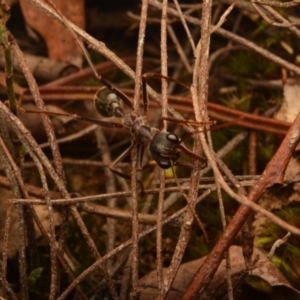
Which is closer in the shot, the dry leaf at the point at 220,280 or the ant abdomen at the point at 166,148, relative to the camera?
the dry leaf at the point at 220,280

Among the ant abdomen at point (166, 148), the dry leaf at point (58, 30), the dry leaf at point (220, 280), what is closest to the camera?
the dry leaf at point (220, 280)

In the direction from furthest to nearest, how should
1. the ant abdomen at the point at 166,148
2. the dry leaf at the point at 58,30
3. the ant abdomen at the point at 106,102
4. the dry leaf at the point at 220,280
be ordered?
the dry leaf at the point at 58,30 → the ant abdomen at the point at 106,102 → the ant abdomen at the point at 166,148 → the dry leaf at the point at 220,280

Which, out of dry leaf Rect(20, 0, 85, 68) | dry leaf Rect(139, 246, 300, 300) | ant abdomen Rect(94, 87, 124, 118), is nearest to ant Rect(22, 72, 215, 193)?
ant abdomen Rect(94, 87, 124, 118)

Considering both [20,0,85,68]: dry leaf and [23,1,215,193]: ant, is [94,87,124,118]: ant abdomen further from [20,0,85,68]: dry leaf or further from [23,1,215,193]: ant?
[20,0,85,68]: dry leaf

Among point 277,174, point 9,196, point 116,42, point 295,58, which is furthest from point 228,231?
point 116,42

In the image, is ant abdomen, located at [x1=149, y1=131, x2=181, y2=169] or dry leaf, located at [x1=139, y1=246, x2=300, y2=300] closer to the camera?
dry leaf, located at [x1=139, y1=246, x2=300, y2=300]

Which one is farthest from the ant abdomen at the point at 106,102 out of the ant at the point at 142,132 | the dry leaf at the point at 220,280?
the dry leaf at the point at 220,280

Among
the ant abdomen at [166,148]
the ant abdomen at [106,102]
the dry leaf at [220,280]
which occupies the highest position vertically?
the ant abdomen at [106,102]

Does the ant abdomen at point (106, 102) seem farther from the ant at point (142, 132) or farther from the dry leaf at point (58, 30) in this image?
the dry leaf at point (58, 30)

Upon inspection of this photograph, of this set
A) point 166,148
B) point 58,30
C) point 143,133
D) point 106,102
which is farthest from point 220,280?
point 58,30
